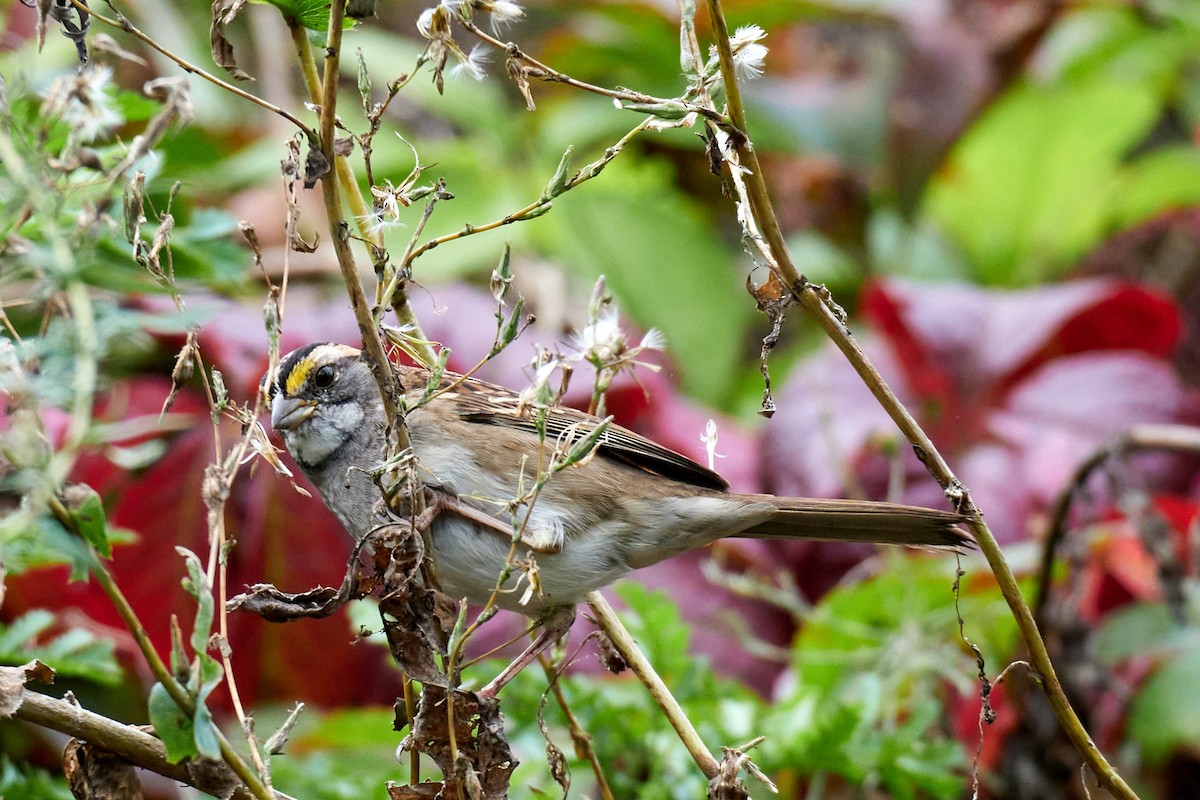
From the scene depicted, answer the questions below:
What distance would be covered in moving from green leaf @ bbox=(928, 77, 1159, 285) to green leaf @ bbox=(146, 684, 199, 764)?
15.6 feet

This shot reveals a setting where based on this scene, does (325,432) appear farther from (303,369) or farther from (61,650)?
(61,650)

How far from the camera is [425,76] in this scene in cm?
553

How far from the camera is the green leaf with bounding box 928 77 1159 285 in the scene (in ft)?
17.8

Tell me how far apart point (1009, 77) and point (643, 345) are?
492 cm

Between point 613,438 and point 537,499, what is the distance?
212mm

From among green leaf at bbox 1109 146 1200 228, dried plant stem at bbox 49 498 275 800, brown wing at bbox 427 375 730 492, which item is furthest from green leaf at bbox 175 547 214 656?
green leaf at bbox 1109 146 1200 228

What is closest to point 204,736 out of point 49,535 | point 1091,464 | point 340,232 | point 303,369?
point 49,535

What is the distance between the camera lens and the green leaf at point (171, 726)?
1.31 metres

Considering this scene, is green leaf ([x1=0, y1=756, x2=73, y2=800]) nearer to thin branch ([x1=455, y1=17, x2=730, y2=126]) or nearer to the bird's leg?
the bird's leg

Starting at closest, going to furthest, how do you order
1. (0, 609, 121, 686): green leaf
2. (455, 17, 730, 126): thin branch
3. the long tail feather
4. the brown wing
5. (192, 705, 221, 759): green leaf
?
(192, 705, 221, 759): green leaf, (455, 17, 730, 126): thin branch, (0, 609, 121, 686): green leaf, the long tail feather, the brown wing

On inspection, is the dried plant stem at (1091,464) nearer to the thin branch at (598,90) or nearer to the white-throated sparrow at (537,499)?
the white-throated sparrow at (537,499)

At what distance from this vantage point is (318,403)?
101 inches

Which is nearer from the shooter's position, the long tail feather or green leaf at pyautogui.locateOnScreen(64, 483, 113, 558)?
green leaf at pyautogui.locateOnScreen(64, 483, 113, 558)

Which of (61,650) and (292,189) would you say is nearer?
(292,189)
